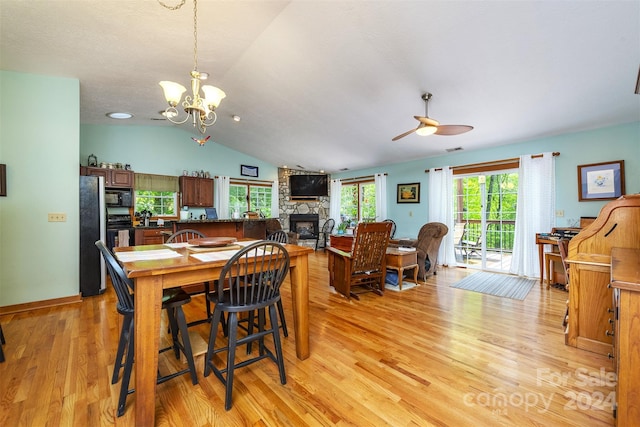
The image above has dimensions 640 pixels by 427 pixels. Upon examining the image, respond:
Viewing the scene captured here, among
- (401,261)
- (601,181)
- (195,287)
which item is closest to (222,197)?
(195,287)

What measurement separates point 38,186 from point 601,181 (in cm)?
739

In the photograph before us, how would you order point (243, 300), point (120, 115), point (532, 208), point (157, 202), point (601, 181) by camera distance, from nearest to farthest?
1. point (243, 300)
2. point (601, 181)
3. point (532, 208)
4. point (120, 115)
5. point (157, 202)

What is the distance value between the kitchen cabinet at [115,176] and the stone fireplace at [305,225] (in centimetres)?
393

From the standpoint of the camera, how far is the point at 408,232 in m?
6.27

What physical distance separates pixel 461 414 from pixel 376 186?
569 cm

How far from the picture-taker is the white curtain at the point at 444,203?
5461 mm

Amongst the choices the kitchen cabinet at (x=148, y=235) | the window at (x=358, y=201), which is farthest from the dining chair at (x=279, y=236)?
the window at (x=358, y=201)

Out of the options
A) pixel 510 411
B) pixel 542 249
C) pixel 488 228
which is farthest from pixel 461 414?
pixel 488 228

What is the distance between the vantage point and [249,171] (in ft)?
23.6

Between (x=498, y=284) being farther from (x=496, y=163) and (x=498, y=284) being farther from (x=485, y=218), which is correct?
(x=496, y=163)

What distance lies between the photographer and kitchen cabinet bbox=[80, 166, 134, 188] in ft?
15.9

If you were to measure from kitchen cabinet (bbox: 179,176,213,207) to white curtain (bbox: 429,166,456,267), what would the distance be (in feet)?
16.4

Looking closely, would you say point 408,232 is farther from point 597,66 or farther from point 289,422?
point 289,422

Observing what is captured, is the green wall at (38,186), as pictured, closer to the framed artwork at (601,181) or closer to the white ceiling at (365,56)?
the white ceiling at (365,56)
